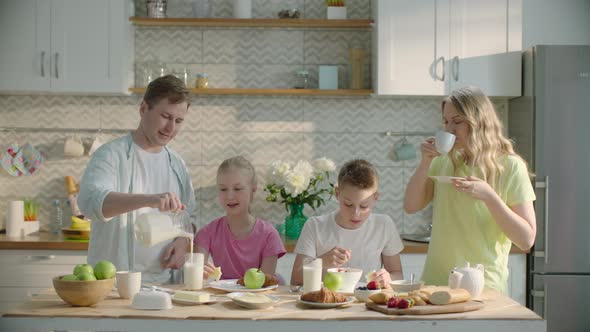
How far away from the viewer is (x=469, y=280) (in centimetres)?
217

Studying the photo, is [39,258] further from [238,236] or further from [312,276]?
[312,276]

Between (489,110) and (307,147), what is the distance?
2.13m

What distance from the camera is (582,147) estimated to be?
3809 millimetres

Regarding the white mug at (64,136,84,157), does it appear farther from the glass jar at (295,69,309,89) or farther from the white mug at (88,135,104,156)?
the glass jar at (295,69,309,89)

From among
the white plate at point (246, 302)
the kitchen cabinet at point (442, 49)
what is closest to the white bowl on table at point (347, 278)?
the white plate at point (246, 302)

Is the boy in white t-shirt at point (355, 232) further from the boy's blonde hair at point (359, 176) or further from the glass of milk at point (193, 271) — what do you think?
the glass of milk at point (193, 271)

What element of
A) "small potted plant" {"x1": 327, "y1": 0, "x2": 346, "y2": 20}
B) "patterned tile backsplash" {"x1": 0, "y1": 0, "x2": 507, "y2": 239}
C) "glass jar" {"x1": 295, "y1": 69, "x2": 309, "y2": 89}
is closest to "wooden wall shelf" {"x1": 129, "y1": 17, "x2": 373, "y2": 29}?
"small potted plant" {"x1": 327, "y1": 0, "x2": 346, "y2": 20}

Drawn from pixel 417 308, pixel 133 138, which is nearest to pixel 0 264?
pixel 133 138

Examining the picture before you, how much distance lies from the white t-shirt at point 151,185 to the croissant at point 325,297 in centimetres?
68

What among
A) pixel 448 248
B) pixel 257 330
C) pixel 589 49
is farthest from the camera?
pixel 589 49

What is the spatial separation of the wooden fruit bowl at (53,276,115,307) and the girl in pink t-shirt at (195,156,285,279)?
78 centimetres

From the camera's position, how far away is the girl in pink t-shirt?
2.75m

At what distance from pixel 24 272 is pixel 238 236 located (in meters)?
1.69

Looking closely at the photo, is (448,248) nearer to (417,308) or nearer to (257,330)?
(417,308)
